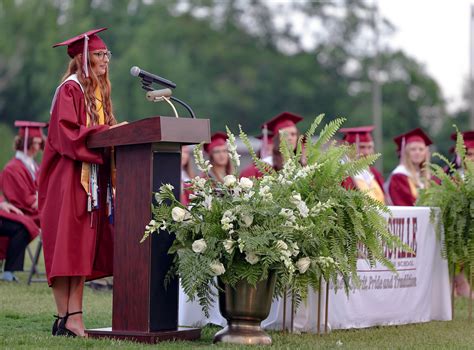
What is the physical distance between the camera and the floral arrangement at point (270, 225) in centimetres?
665

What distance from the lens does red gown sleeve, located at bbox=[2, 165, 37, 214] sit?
12.4 metres

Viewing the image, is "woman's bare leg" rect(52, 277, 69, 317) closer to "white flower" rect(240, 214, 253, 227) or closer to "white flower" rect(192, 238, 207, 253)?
"white flower" rect(192, 238, 207, 253)

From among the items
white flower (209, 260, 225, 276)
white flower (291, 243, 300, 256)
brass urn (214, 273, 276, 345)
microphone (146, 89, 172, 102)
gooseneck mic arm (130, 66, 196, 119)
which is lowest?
brass urn (214, 273, 276, 345)

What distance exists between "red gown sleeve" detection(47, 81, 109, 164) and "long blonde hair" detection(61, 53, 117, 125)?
0.07 m

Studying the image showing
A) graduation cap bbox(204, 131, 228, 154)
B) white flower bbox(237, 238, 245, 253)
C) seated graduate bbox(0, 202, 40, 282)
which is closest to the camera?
white flower bbox(237, 238, 245, 253)

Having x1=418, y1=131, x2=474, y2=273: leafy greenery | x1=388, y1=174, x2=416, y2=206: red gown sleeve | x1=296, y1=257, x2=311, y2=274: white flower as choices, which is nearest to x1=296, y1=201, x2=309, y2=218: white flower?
x1=296, y1=257, x2=311, y2=274: white flower

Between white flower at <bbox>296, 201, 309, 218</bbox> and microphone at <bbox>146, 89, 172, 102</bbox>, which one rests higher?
microphone at <bbox>146, 89, 172, 102</bbox>

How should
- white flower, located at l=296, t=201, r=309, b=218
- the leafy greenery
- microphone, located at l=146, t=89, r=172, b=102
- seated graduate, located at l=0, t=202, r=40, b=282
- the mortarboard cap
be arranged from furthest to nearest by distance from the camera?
seated graduate, located at l=0, t=202, r=40, b=282 → the mortarboard cap → the leafy greenery → white flower, located at l=296, t=201, r=309, b=218 → microphone, located at l=146, t=89, r=172, b=102

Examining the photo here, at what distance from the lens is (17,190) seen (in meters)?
12.5

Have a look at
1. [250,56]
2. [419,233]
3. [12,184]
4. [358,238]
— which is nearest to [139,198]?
[358,238]

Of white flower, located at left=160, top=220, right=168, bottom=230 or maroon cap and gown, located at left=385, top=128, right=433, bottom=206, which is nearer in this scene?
white flower, located at left=160, top=220, right=168, bottom=230

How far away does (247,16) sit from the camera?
64875mm

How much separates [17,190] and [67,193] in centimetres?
570

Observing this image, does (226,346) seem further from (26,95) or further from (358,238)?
(26,95)
